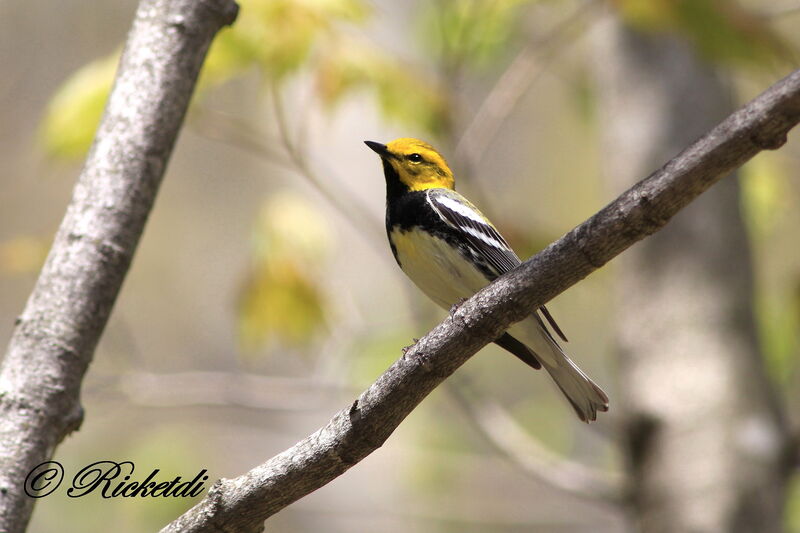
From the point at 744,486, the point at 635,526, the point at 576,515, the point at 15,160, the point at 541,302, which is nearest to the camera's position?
the point at 541,302

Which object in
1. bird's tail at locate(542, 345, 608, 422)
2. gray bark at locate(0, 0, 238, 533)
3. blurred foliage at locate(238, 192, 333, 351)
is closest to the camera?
gray bark at locate(0, 0, 238, 533)

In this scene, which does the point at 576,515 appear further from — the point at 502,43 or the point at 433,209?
the point at 433,209

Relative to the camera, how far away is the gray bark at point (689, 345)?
3.23 metres

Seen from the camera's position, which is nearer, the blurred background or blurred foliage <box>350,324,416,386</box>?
the blurred background

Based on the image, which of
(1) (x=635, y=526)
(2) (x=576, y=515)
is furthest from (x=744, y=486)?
(2) (x=576, y=515)

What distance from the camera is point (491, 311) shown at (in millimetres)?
1689

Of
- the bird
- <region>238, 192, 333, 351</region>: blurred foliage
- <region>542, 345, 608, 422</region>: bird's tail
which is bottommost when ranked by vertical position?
<region>542, 345, 608, 422</region>: bird's tail

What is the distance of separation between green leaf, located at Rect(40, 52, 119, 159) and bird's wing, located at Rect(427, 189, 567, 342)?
1.30 metres

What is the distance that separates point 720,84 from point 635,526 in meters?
1.98

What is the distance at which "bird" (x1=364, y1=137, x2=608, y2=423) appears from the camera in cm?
275

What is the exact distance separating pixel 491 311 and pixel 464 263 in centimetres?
106

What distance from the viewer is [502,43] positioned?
448cm

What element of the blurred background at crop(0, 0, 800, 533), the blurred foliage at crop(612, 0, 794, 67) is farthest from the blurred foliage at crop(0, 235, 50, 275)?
the blurred foliage at crop(612, 0, 794, 67)

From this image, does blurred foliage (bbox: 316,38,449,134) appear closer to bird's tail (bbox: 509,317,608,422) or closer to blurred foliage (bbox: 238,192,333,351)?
blurred foliage (bbox: 238,192,333,351)
